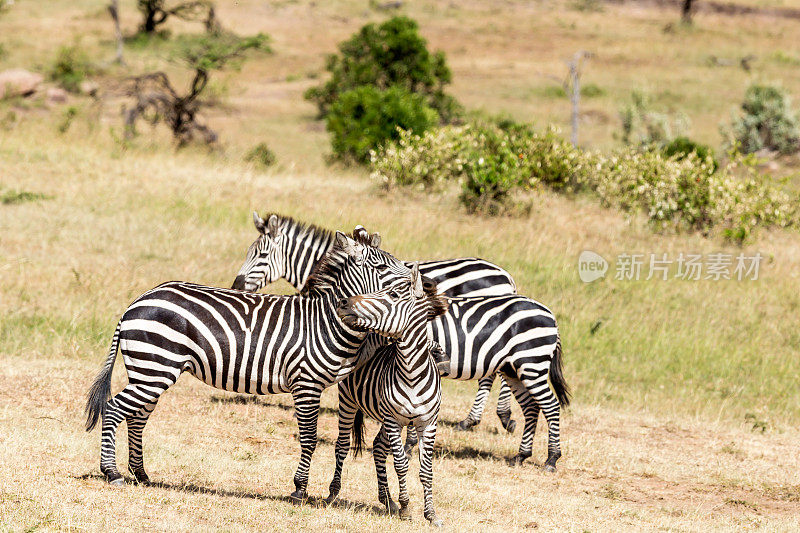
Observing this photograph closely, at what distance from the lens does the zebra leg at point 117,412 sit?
7.11m

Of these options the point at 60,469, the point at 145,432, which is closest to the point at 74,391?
the point at 145,432

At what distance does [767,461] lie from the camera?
34.8 feet

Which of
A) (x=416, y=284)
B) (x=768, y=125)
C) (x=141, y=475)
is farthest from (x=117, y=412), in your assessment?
(x=768, y=125)

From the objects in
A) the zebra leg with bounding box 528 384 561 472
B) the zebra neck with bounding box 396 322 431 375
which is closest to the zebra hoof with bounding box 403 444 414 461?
the zebra leg with bounding box 528 384 561 472

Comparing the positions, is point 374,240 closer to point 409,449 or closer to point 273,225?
point 409,449

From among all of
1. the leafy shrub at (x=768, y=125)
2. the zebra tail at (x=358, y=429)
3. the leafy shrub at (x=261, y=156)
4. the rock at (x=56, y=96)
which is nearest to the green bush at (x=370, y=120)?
the leafy shrub at (x=261, y=156)

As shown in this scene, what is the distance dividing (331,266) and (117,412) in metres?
2.09

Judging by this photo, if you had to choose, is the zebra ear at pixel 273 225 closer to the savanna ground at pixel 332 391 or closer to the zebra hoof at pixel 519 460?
the savanna ground at pixel 332 391

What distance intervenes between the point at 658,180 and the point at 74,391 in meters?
12.9

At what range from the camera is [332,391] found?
1246 centimetres

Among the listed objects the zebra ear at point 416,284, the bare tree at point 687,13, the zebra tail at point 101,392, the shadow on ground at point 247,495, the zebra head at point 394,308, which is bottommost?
the shadow on ground at point 247,495

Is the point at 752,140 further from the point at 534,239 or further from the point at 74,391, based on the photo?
the point at 74,391

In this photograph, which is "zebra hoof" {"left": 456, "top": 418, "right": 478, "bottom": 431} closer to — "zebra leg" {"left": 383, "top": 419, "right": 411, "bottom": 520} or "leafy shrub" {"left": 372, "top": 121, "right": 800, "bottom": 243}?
"zebra leg" {"left": 383, "top": 419, "right": 411, "bottom": 520}

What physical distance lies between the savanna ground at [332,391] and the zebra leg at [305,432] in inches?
7.3
